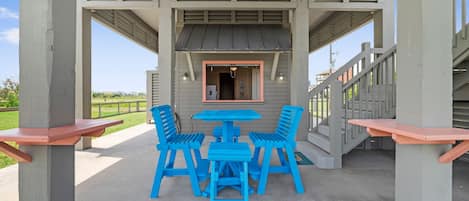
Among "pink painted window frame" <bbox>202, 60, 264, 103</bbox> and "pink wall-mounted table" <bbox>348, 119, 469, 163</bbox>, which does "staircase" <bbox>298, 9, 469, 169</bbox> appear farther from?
"pink painted window frame" <bbox>202, 60, 264, 103</bbox>

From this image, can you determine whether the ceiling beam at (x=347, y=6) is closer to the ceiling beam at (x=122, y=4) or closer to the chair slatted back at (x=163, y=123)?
the ceiling beam at (x=122, y=4)

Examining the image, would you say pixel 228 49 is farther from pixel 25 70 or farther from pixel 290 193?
pixel 25 70

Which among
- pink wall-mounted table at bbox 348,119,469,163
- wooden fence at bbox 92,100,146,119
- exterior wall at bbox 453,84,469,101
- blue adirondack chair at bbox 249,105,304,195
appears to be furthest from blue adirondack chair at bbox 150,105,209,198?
wooden fence at bbox 92,100,146,119

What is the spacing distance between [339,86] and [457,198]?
71.2 inches

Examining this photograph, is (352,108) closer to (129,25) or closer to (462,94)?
(462,94)

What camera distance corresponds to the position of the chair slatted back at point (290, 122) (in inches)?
110

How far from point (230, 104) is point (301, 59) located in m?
2.43

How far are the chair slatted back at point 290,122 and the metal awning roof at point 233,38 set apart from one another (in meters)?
2.67

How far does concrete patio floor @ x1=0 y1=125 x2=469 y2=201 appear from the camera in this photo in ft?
8.79

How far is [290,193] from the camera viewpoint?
276 cm

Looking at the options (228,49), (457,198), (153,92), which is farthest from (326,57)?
(457,198)

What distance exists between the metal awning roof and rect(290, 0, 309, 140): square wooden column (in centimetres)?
36

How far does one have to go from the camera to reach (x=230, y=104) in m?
6.84

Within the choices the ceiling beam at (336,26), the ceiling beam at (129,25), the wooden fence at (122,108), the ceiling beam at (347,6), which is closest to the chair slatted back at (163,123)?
the ceiling beam at (129,25)
